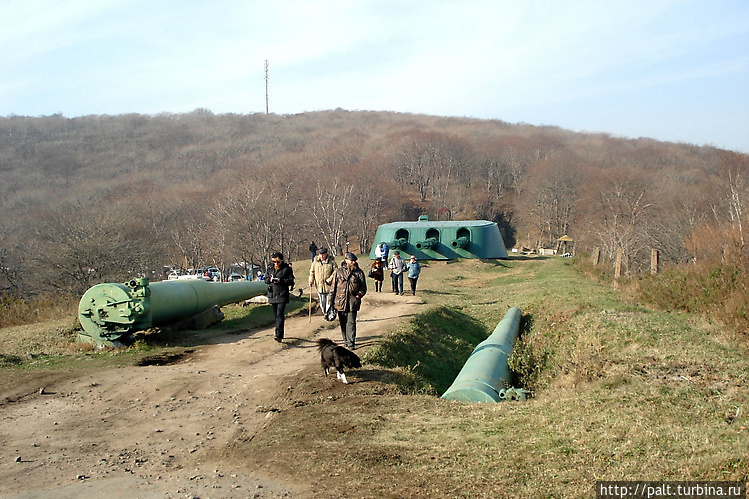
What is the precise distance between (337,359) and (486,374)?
2.30 meters

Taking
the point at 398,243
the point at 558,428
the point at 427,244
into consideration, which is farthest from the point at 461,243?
the point at 558,428

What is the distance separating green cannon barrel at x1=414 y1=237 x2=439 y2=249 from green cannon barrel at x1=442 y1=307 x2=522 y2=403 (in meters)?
17.0

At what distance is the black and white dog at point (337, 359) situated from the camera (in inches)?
335

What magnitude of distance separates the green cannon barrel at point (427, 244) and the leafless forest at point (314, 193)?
909cm

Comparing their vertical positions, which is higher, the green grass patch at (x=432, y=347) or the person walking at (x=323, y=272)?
the person walking at (x=323, y=272)

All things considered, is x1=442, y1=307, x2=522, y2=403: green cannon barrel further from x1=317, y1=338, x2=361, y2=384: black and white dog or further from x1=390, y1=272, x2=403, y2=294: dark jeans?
x1=390, y1=272, x2=403, y2=294: dark jeans

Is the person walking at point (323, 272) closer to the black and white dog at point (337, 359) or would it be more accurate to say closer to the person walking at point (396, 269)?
the black and white dog at point (337, 359)

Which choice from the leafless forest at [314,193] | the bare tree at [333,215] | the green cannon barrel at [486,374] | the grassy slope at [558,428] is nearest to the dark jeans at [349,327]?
the grassy slope at [558,428]

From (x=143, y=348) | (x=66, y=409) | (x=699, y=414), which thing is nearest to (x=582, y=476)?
(x=699, y=414)

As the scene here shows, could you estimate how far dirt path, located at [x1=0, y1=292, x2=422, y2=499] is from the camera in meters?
5.28

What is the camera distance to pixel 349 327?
34.5 feet

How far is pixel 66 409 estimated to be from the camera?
306 inches

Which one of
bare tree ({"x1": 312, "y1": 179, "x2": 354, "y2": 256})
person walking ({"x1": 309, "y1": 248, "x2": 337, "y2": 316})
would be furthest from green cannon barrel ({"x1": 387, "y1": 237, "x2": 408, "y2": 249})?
bare tree ({"x1": 312, "y1": 179, "x2": 354, "y2": 256})

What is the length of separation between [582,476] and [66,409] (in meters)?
6.19
